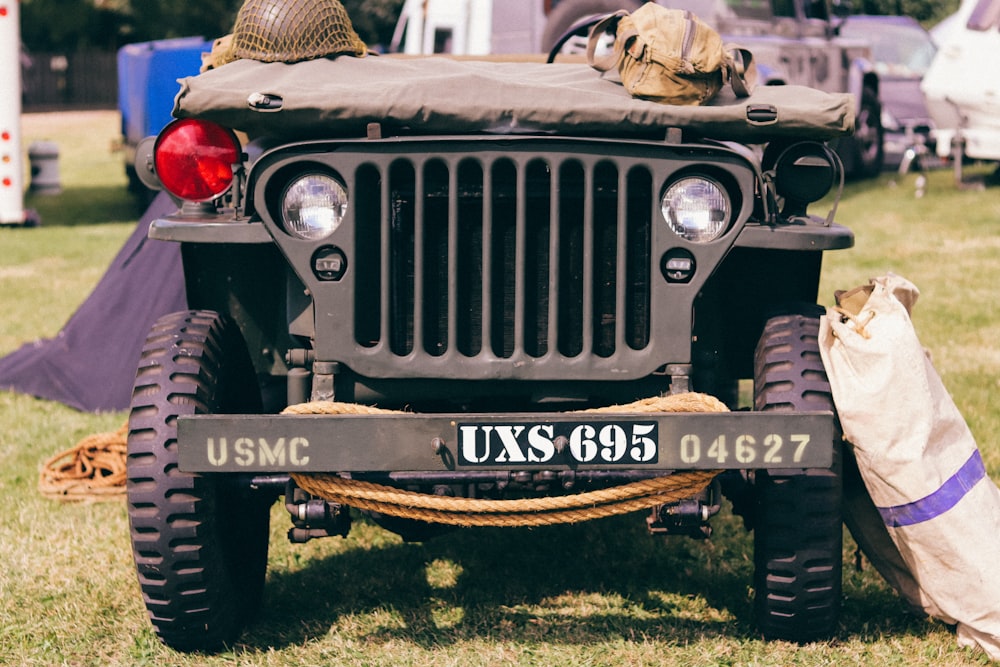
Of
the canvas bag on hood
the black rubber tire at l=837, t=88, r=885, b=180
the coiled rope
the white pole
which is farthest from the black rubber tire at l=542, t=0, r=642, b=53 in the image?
the black rubber tire at l=837, t=88, r=885, b=180

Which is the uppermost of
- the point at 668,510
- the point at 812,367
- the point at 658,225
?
the point at 658,225

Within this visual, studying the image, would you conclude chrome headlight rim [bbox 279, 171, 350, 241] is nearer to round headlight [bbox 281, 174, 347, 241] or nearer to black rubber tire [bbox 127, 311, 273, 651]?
round headlight [bbox 281, 174, 347, 241]

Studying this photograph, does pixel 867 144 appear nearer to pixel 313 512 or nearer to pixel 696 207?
pixel 696 207

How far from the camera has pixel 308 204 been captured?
3.60 meters

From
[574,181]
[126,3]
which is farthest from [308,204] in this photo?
[126,3]

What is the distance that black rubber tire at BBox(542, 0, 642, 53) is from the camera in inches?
320

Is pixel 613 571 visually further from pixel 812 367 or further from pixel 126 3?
pixel 126 3

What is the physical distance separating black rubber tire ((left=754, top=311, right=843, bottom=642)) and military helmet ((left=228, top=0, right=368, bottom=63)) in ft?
5.44

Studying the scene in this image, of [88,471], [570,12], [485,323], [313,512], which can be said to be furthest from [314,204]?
[570,12]

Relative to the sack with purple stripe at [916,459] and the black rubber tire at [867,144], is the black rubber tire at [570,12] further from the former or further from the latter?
Answer: the black rubber tire at [867,144]

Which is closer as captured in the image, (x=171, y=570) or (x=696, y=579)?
(x=171, y=570)

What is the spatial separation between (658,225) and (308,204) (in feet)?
3.08

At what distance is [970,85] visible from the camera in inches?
553

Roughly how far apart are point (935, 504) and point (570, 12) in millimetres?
5053
